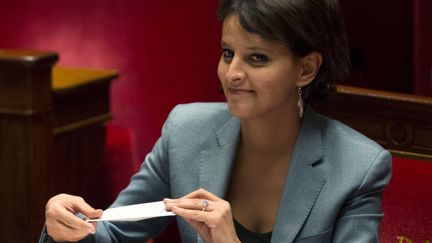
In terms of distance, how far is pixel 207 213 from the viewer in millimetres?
1612

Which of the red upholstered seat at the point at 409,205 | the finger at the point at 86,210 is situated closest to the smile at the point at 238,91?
the finger at the point at 86,210

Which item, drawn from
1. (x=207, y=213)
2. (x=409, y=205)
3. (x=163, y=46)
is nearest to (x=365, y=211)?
(x=409, y=205)

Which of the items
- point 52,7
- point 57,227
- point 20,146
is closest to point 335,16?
point 57,227

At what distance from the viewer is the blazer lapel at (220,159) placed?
1.89 metres

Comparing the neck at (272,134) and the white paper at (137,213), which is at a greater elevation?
the neck at (272,134)

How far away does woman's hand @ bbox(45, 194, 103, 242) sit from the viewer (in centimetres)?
165

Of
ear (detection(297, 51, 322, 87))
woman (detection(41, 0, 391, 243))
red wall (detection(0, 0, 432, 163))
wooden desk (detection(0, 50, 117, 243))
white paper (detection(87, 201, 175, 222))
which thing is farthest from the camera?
red wall (detection(0, 0, 432, 163))

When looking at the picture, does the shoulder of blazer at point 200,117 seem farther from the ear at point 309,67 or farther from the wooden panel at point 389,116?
the wooden panel at point 389,116

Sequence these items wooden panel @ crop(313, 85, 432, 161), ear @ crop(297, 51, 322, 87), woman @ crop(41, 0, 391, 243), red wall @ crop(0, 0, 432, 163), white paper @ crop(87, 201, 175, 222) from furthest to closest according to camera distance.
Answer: red wall @ crop(0, 0, 432, 163), wooden panel @ crop(313, 85, 432, 161), ear @ crop(297, 51, 322, 87), woman @ crop(41, 0, 391, 243), white paper @ crop(87, 201, 175, 222)

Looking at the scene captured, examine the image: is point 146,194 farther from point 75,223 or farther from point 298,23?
point 298,23

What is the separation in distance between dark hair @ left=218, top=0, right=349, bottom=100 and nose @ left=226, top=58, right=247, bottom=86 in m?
0.07

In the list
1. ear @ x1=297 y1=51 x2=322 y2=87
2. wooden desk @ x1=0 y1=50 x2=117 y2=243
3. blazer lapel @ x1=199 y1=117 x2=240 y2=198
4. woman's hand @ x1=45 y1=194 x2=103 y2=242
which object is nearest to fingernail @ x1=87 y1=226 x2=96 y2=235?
woman's hand @ x1=45 y1=194 x2=103 y2=242

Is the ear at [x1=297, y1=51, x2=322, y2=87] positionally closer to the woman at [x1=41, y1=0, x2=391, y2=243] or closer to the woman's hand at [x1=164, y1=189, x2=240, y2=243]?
the woman at [x1=41, y1=0, x2=391, y2=243]

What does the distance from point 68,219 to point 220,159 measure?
414 mm
